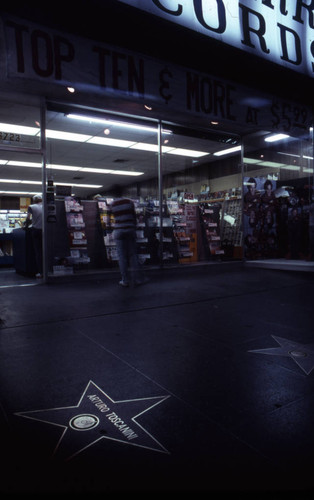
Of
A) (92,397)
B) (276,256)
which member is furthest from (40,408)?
(276,256)

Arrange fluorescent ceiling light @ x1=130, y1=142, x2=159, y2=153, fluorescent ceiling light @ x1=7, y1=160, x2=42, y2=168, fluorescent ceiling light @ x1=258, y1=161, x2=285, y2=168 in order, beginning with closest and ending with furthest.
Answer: fluorescent ceiling light @ x1=130, y1=142, x2=159, y2=153
fluorescent ceiling light @ x1=258, y1=161, x2=285, y2=168
fluorescent ceiling light @ x1=7, y1=160, x2=42, y2=168

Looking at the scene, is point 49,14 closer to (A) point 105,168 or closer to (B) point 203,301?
(B) point 203,301

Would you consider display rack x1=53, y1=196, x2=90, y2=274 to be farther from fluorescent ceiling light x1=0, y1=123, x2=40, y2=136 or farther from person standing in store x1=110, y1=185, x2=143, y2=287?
fluorescent ceiling light x1=0, y1=123, x2=40, y2=136

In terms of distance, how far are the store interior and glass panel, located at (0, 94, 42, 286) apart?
35 millimetres

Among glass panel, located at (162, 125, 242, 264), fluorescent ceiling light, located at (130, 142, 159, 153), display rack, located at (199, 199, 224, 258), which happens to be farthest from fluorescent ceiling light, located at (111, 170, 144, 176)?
display rack, located at (199, 199, 224, 258)

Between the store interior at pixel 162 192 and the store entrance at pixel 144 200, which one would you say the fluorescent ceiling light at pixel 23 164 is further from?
the store entrance at pixel 144 200

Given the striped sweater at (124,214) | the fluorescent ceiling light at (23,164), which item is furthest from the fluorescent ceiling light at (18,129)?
the striped sweater at (124,214)

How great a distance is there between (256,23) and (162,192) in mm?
5181

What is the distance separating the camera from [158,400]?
172 cm

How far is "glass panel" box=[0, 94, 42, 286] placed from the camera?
7062 millimetres

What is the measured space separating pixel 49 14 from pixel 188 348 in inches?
108

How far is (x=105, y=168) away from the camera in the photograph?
1469cm

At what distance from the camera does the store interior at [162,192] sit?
721cm

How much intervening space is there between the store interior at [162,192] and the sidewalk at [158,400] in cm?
383
